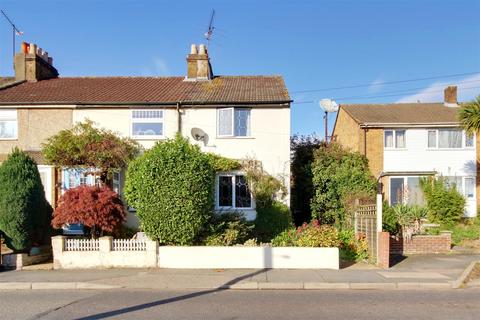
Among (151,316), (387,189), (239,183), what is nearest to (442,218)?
(387,189)

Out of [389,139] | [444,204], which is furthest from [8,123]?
[444,204]

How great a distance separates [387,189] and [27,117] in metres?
16.6

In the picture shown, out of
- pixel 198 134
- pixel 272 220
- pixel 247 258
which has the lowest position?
pixel 247 258

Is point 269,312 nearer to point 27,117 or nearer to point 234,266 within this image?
point 234,266

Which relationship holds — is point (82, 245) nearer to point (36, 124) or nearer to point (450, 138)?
point (36, 124)

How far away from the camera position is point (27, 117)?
55.1 ft

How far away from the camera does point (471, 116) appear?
15.6 meters

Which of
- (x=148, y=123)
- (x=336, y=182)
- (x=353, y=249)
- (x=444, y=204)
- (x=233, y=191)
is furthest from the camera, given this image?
(x=444, y=204)

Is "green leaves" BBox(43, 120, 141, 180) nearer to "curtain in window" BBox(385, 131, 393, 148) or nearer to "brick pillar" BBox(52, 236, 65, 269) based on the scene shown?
"brick pillar" BBox(52, 236, 65, 269)

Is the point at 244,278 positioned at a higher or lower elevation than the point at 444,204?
lower

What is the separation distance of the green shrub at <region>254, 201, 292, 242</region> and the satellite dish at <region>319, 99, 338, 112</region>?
34.2 ft

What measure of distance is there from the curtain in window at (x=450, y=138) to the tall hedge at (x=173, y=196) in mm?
14441

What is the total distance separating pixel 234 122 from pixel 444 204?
10354 millimetres

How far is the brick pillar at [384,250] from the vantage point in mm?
11812
